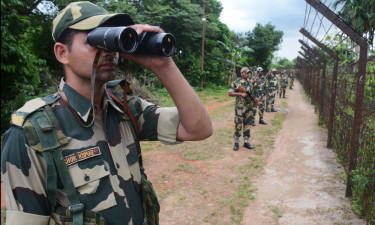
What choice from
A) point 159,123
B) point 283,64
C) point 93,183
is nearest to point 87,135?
point 93,183

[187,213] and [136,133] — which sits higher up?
[136,133]

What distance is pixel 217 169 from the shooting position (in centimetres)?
485

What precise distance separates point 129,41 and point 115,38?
76 millimetres

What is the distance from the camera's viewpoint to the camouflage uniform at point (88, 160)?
37.7 inches

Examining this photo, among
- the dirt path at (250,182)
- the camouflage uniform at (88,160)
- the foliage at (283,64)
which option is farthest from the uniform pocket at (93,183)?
the foliage at (283,64)

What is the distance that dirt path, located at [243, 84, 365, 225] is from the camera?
3.32 meters

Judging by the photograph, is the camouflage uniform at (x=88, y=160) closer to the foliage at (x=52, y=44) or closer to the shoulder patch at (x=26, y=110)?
the shoulder patch at (x=26, y=110)

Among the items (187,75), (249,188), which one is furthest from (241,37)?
(249,188)

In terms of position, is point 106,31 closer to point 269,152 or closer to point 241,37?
point 269,152

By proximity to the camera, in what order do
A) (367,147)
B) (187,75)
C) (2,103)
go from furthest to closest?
(187,75)
(2,103)
(367,147)

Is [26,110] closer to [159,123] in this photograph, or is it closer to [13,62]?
[159,123]

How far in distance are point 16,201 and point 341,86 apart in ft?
20.9

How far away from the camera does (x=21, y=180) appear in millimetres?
957

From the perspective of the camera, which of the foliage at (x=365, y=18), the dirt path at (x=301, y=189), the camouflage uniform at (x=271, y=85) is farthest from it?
the camouflage uniform at (x=271, y=85)
